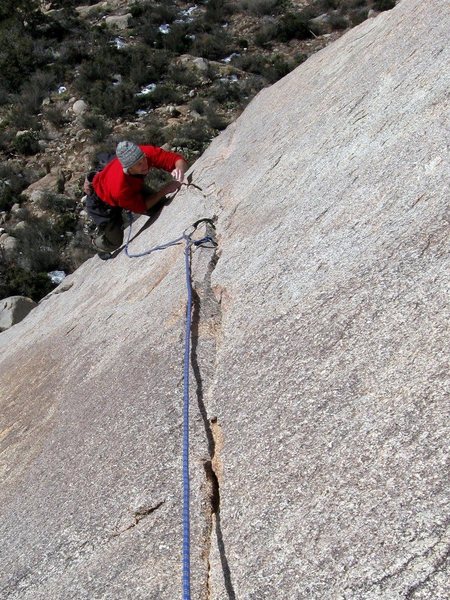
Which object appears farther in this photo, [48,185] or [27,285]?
[48,185]

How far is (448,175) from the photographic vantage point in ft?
9.51

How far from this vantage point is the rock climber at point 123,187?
17.6 feet

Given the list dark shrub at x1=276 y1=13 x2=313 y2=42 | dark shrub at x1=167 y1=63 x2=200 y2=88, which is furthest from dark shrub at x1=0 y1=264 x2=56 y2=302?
dark shrub at x1=276 y1=13 x2=313 y2=42

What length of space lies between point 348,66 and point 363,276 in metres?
2.81

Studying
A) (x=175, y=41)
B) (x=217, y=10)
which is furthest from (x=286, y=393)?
(x=217, y=10)

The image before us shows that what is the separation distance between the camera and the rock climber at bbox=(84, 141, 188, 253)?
538 centimetres

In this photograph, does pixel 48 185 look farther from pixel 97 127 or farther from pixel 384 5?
pixel 384 5

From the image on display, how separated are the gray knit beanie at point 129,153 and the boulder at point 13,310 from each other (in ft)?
13.7

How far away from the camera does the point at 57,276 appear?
36.3 ft

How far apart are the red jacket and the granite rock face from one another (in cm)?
102

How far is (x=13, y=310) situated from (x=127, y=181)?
391 centimetres

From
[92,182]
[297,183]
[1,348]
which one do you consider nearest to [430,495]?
[297,183]

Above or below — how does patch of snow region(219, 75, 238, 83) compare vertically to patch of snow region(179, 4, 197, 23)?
below

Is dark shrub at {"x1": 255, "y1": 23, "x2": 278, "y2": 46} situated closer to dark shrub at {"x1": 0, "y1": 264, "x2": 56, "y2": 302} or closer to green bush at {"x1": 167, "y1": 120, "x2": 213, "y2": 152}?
green bush at {"x1": 167, "y1": 120, "x2": 213, "y2": 152}
